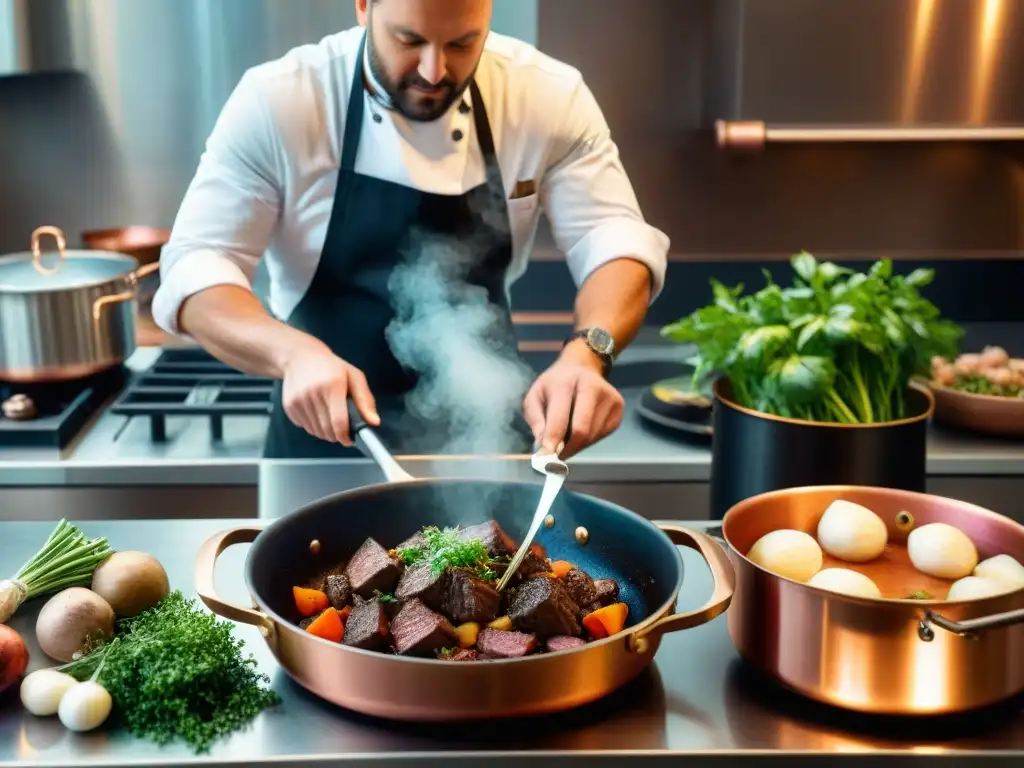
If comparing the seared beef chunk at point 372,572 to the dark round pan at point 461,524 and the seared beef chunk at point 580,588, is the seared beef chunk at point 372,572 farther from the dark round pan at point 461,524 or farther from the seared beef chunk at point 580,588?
the seared beef chunk at point 580,588

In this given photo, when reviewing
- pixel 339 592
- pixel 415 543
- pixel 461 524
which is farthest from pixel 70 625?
pixel 461 524

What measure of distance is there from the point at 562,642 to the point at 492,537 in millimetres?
219

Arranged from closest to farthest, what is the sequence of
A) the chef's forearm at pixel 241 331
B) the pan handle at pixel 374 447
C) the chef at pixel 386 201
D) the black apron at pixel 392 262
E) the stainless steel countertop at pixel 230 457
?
the pan handle at pixel 374 447 → the chef's forearm at pixel 241 331 → the chef at pixel 386 201 → the black apron at pixel 392 262 → the stainless steel countertop at pixel 230 457

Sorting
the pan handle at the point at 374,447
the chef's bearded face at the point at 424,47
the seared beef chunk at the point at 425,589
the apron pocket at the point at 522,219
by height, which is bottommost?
the seared beef chunk at the point at 425,589

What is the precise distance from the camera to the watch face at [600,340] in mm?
1919

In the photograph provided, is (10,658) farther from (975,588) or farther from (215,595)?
(975,588)

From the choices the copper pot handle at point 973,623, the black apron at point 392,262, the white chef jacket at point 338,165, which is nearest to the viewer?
the copper pot handle at point 973,623

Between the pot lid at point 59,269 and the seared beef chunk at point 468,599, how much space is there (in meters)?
1.55

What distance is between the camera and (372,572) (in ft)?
4.29

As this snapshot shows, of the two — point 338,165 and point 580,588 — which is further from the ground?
point 338,165

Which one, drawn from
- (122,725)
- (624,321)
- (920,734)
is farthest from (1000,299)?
(122,725)

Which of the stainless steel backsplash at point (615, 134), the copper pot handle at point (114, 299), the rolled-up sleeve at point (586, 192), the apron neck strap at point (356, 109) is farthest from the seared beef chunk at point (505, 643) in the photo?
the stainless steel backsplash at point (615, 134)

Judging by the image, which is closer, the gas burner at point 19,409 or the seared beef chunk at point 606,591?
the seared beef chunk at point 606,591

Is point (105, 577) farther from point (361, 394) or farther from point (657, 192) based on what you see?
point (657, 192)
